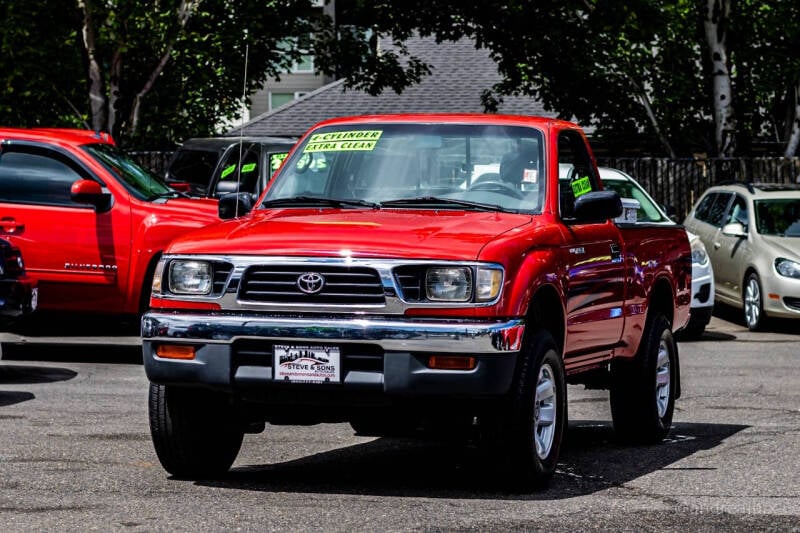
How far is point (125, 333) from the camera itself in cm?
1727

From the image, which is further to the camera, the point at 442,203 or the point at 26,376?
the point at 26,376

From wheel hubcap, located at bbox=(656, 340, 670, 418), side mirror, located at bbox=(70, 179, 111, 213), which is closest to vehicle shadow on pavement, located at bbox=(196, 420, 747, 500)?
wheel hubcap, located at bbox=(656, 340, 670, 418)

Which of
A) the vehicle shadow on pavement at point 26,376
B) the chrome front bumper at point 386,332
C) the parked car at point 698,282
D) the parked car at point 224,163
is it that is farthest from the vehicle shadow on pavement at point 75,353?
the chrome front bumper at point 386,332

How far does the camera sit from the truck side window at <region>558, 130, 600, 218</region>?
9.07 m

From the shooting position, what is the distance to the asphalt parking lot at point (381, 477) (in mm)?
7336

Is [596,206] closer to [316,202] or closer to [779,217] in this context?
[316,202]

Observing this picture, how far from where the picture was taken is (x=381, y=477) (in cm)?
859

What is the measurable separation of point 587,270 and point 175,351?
2285mm

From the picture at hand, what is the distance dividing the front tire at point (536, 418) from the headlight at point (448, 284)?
463 mm

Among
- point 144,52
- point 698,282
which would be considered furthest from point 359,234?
point 144,52

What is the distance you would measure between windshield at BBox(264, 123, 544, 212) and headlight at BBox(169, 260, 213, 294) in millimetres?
1071

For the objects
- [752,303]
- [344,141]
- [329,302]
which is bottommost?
[752,303]

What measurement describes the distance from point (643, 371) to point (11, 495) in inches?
153

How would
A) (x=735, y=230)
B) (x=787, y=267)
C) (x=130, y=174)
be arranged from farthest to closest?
(x=735, y=230)
(x=787, y=267)
(x=130, y=174)
